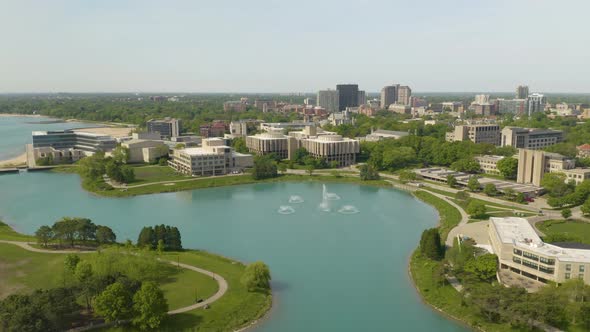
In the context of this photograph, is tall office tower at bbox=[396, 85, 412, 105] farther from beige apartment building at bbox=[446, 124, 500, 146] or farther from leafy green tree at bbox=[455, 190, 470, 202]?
leafy green tree at bbox=[455, 190, 470, 202]

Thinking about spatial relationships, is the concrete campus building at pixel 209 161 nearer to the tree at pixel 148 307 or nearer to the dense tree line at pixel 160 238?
the dense tree line at pixel 160 238

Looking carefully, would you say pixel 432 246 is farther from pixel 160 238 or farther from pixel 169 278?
pixel 160 238

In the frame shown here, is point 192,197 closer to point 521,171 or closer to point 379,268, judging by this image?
point 379,268

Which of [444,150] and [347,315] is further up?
[444,150]

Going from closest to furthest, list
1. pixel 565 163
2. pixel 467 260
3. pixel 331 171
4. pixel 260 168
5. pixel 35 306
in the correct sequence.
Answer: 1. pixel 35 306
2. pixel 467 260
3. pixel 565 163
4. pixel 260 168
5. pixel 331 171

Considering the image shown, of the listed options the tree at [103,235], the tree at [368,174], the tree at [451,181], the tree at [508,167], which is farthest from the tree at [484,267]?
the tree at [508,167]

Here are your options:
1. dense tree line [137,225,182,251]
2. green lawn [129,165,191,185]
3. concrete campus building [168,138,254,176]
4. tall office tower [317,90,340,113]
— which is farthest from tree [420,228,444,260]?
tall office tower [317,90,340,113]

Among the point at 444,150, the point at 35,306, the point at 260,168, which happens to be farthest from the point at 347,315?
the point at 444,150
